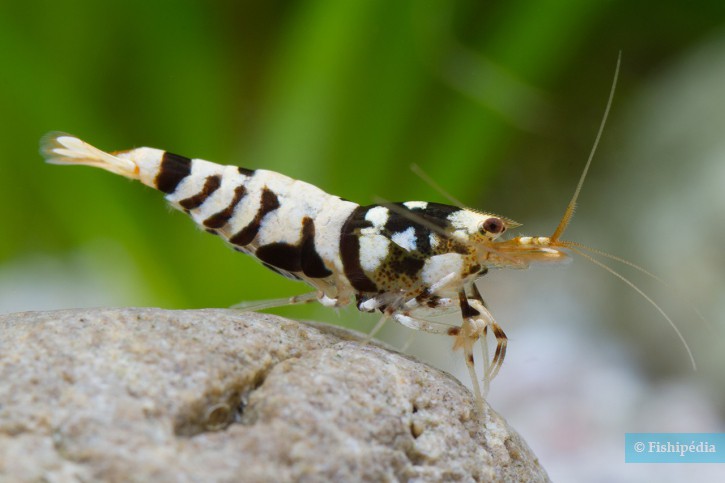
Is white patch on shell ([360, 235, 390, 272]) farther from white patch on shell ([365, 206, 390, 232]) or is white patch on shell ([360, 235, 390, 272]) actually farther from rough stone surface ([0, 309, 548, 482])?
rough stone surface ([0, 309, 548, 482])

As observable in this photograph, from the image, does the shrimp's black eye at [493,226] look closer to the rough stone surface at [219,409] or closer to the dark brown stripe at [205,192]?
the rough stone surface at [219,409]

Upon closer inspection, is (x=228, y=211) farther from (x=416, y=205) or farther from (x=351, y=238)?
(x=416, y=205)

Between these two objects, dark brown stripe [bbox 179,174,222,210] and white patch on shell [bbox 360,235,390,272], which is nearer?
white patch on shell [bbox 360,235,390,272]

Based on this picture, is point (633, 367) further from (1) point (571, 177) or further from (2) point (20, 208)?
(2) point (20, 208)

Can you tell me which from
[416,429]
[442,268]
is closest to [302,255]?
[442,268]

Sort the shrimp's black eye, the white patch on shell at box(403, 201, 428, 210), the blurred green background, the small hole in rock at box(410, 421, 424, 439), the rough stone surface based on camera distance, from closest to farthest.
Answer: the rough stone surface → the small hole in rock at box(410, 421, 424, 439) → the shrimp's black eye → the white patch on shell at box(403, 201, 428, 210) → the blurred green background

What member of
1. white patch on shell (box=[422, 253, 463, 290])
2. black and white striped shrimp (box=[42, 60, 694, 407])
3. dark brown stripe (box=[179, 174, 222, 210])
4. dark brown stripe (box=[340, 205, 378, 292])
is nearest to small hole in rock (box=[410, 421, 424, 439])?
black and white striped shrimp (box=[42, 60, 694, 407])
